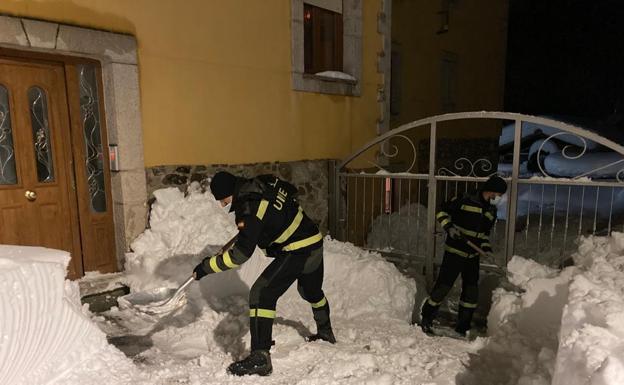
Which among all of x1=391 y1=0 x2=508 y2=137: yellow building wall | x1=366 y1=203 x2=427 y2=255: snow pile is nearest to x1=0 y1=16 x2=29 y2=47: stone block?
x1=366 y1=203 x2=427 y2=255: snow pile

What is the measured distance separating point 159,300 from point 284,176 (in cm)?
344

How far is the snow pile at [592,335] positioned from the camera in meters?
2.06

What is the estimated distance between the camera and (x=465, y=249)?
479 centimetres

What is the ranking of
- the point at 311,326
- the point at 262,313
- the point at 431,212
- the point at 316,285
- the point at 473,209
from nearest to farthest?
1. the point at 262,313
2. the point at 316,285
3. the point at 311,326
4. the point at 473,209
5. the point at 431,212

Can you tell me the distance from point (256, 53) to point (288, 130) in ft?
4.40

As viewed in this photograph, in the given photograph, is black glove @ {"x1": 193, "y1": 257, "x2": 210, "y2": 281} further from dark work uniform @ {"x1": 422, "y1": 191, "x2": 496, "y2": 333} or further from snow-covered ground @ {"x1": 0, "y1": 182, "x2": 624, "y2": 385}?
dark work uniform @ {"x1": 422, "y1": 191, "x2": 496, "y2": 333}

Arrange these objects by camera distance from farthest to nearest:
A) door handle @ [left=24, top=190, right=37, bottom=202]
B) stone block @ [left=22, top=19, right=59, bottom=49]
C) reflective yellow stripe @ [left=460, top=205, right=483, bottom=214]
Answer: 1. reflective yellow stripe @ [left=460, top=205, right=483, bottom=214]
2. door handle @ [left=24, top=190, right=37, bottom=202]
3. stone block @ [left=22, top=19, right=59, bottom=49]

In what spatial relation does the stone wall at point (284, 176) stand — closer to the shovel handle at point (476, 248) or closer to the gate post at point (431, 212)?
the gate post at point (431, 212)

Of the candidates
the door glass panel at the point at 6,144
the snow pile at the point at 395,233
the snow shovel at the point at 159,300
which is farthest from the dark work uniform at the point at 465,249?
the door glass panel at the point at 6,144

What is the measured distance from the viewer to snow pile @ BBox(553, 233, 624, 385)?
6.75 feet

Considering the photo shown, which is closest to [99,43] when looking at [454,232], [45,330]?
[45,330]

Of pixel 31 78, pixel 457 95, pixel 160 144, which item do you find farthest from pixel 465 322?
pixel 457 95

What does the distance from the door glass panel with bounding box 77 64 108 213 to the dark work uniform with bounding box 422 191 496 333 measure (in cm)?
416

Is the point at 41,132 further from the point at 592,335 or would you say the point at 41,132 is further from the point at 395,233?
the point at 395,233
